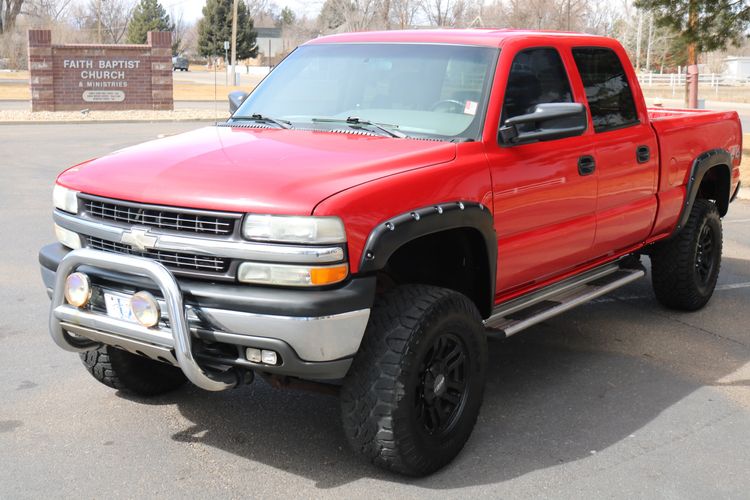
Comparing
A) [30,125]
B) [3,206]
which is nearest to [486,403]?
[3,206]

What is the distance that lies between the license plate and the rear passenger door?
2778 millimetres

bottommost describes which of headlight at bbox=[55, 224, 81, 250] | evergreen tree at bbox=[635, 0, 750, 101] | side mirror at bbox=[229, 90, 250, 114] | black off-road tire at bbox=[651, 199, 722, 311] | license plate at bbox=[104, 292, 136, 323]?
black off-road tire at bbox=[651, 199, 722, 311]

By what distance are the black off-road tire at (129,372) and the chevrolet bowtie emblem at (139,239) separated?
1.01 metres

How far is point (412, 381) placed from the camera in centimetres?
386

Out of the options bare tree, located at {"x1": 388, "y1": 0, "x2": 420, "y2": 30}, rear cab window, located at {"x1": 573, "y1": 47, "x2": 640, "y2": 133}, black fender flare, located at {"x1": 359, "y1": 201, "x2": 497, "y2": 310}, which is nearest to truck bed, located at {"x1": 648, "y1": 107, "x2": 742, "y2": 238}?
rear cab window, located at {"x1": 573, "y1": 47, "x2": 640, "y2": 133}

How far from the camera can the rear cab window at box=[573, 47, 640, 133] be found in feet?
18.1

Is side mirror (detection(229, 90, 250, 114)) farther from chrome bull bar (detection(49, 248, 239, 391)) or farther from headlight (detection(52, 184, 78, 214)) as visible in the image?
chrome bull bar (detection(49, 248, 239, 391))

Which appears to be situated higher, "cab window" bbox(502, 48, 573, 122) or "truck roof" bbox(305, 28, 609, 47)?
"truck roof" bbox(305, 28, 609, 47)

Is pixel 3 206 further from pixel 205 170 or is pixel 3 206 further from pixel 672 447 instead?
pixel 672 447

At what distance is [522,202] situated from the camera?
469 centimetres

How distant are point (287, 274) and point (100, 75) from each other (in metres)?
26.3

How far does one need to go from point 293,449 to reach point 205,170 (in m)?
1.38

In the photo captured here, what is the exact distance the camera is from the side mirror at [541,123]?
4570 millimetres

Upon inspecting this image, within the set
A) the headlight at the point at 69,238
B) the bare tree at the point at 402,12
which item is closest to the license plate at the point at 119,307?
the headlight at the point at 69,238
